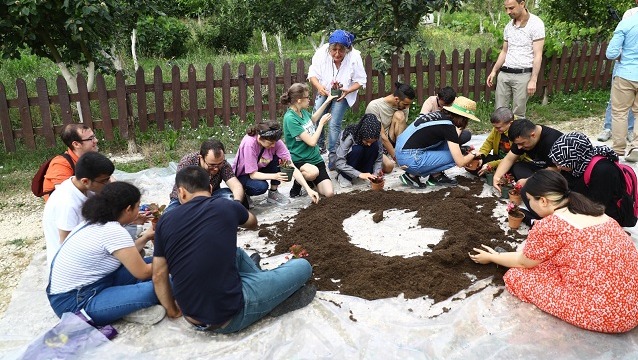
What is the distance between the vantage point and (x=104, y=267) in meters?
3.13

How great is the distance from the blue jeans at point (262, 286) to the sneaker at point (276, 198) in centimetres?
196

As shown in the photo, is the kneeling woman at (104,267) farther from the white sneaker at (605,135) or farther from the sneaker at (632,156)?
the white sneaker at (605,135)

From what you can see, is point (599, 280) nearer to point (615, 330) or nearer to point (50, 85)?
point (615, 330)

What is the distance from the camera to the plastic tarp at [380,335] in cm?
288

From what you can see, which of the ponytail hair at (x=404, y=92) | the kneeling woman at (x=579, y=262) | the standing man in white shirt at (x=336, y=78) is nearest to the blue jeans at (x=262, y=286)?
the kneeling woman at (x=579, y=262)

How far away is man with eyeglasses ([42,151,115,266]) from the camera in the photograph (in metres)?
3.48

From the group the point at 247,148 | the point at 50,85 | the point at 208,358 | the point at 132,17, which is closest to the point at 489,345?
the point at 208,358

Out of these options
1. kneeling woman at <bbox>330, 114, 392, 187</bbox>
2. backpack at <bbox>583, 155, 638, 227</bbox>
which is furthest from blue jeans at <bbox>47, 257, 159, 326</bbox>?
backpack at <bbox>583, 155, 638, 227</bbox>

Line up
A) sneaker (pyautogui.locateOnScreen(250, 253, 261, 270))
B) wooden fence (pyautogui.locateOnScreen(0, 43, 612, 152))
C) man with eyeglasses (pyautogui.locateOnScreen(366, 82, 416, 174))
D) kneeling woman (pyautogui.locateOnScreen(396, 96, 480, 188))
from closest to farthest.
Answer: sneaker (pyautogui.locateOnScreen(250, 253, 261, 270)) → kneeling woman (pyautogui.locateOnScreen(396, 96, 480, 188)) → man with eyeglasses (pyautogui.locateOnScreen(366, 82, 416, 174)) → wooden fence (pyautogui.locateOnScreen(0, 43, 612, 152))

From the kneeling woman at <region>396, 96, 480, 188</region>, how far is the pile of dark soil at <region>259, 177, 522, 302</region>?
313mm

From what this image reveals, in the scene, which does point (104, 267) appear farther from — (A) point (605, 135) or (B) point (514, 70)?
(A) point (605, 135)

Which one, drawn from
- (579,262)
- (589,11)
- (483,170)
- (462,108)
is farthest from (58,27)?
(589,11)

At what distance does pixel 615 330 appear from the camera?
2.90m

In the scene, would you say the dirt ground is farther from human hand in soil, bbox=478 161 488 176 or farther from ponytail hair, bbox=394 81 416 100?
Result: ponytail hair, bbox=394 81 416 100
